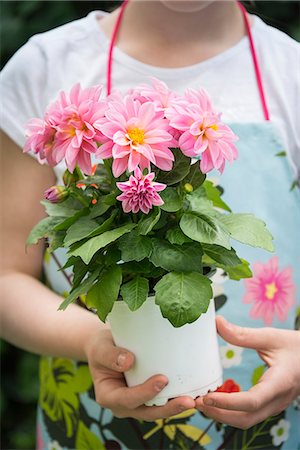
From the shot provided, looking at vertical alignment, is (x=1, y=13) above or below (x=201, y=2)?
below

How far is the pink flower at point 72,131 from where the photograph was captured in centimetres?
94

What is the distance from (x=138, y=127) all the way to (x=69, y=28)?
0.54 meters

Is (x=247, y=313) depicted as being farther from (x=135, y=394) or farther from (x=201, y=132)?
(x=201, y=132)

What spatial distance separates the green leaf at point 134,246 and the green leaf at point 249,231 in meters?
0.11

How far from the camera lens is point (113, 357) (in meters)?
1.05

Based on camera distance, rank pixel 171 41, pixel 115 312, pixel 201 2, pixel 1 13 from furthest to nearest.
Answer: pixel 1 13, pixel 171 41, pixel 201 2, pixel 115 312

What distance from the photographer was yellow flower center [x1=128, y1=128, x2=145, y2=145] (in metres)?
0.92

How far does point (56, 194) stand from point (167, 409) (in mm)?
315

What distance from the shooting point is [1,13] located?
7.12 feet

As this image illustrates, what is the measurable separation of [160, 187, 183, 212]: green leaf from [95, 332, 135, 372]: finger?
21 cm

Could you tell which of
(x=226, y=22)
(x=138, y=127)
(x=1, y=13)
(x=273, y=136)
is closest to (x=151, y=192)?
(x=138, y=127)

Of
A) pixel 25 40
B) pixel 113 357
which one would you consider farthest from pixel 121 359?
pixel 25 40

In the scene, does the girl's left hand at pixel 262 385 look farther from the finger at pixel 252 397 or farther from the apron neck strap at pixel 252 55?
the apron neck strap at pixel 252 55

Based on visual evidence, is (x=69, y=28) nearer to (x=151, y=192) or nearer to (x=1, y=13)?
(x=151, y=192)
